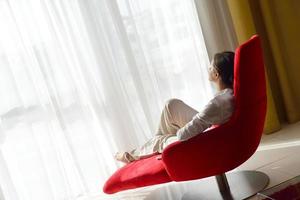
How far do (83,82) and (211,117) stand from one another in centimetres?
120

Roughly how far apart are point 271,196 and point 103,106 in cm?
154

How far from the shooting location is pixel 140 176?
222 centimetres

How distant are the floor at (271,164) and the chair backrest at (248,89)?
0.46m

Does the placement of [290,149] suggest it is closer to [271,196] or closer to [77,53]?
[271,196]

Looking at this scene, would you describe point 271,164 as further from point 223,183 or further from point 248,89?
point 248,89

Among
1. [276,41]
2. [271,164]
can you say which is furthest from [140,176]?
[276,41]

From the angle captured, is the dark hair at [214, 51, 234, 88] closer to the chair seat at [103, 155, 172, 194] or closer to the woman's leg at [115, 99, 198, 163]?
the woman's leg at [115, 99, 198, 163]

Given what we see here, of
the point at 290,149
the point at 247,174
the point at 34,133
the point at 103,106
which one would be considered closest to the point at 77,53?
the point at 103,106

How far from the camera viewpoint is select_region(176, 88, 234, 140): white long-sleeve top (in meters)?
2.10

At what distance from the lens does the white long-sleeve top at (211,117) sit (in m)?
2.10

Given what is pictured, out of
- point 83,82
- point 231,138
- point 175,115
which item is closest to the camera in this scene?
point 231,138

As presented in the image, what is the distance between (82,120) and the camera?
9.90 feet

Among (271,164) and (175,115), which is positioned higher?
(175,115)

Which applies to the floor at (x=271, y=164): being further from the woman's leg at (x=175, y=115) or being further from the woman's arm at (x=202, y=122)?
the woman's arm at (x=202, y=122)
